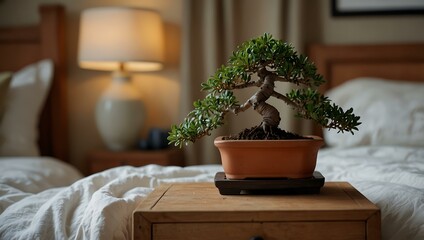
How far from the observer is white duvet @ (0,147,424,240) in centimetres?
106

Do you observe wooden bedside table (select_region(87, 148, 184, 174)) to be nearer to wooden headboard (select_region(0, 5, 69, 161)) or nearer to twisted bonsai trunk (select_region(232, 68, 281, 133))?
wooden headboard (select_region(0, 5, 69, 161))

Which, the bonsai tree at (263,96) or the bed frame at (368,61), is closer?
the bonsai tree at (263,96)

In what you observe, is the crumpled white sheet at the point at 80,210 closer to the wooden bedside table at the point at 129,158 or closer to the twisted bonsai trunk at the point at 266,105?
the twisted bonsai trunk at the point at 266,105

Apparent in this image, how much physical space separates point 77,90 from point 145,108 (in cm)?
51

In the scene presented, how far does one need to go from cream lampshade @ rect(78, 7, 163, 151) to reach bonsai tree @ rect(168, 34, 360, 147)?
5.07 feet

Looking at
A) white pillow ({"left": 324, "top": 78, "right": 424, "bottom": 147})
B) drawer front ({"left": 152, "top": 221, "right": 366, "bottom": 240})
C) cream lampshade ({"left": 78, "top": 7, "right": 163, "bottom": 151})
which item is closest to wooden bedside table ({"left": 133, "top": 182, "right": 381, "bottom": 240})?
drawer front ({"left": 152, "top": 221, "right": 366, "bottom": 240})

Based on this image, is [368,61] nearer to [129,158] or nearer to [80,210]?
[129,158]

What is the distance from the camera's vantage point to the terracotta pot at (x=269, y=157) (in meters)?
1.11

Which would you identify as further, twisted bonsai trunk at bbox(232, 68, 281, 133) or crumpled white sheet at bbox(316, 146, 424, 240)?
twisted bonsai trunk at bbox(232, 68, 281, 133)

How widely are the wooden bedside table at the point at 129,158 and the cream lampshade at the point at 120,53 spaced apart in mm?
125

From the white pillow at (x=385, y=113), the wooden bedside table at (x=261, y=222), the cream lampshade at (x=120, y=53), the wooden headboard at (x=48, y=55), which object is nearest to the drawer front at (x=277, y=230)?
the wooden bedside table at (x=261, y=222)

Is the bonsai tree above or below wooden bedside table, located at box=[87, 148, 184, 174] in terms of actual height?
above

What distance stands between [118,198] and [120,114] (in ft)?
5.27

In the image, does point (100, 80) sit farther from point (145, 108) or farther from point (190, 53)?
point (190, 53)
